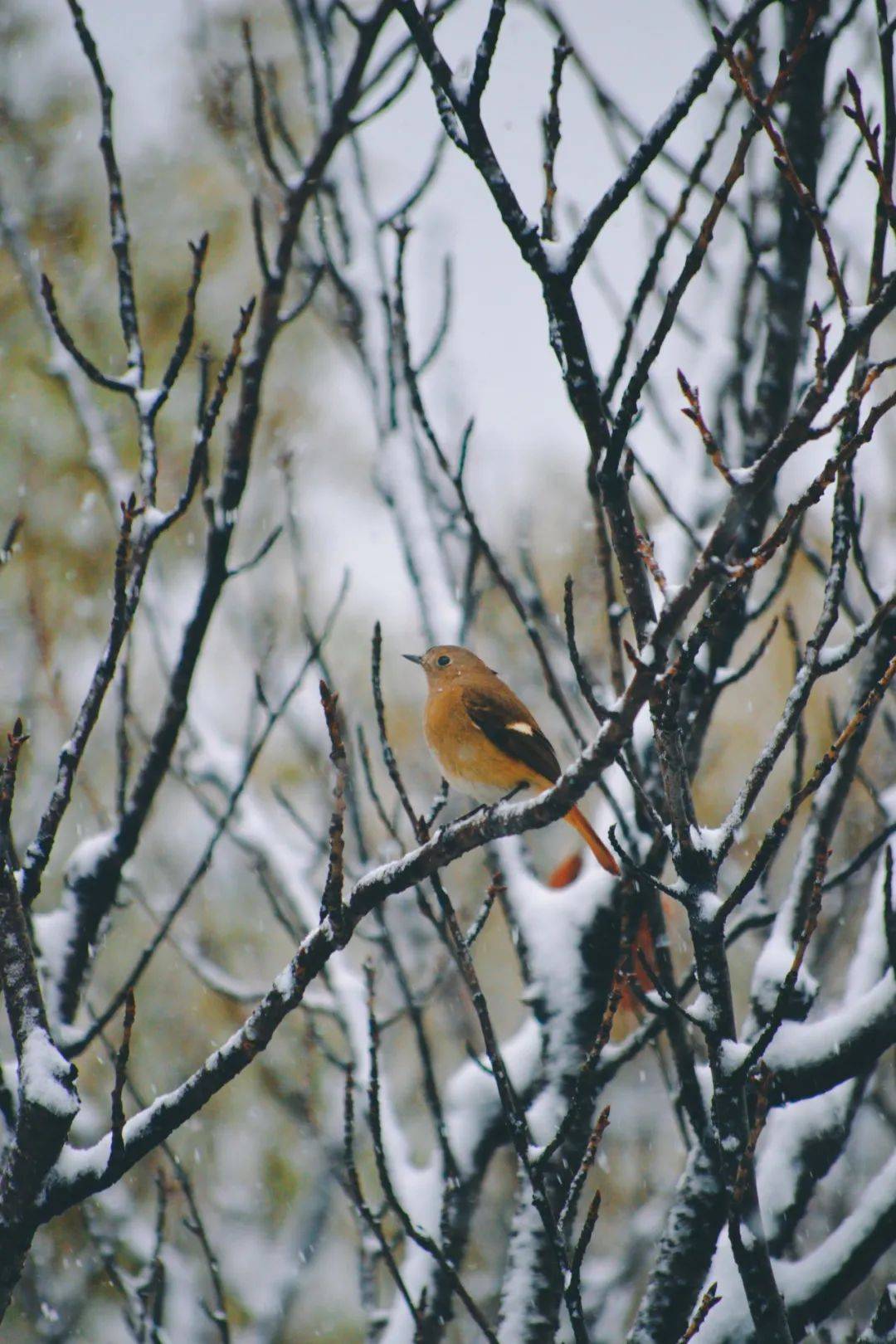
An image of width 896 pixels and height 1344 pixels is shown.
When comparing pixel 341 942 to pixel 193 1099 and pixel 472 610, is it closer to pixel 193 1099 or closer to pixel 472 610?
pixel 193 1099

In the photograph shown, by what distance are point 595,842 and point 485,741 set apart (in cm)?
56

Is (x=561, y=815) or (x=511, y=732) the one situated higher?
(x=511, y=732)

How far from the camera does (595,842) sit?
3309 mm

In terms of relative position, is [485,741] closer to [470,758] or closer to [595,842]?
[470,758]

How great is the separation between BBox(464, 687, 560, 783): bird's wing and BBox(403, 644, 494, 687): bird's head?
0.09 meters

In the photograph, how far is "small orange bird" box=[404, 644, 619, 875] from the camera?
366cm

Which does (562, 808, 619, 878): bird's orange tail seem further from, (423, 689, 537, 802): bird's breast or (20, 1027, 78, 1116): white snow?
(20, 1027, 78, 1116): white snow

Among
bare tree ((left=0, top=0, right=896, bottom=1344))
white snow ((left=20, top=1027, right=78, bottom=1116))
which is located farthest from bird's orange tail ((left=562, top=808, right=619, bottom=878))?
white snow ((left=20, top=1027, right=78, bottom=1116))

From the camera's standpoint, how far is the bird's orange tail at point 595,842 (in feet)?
10.5

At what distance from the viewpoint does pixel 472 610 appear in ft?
13.3

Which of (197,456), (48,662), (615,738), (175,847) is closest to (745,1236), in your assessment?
(615,738)

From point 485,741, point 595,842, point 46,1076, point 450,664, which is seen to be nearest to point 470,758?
point 485,741

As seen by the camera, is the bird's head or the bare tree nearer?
the bare tree

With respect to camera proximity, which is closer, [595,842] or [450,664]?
[595,842]
